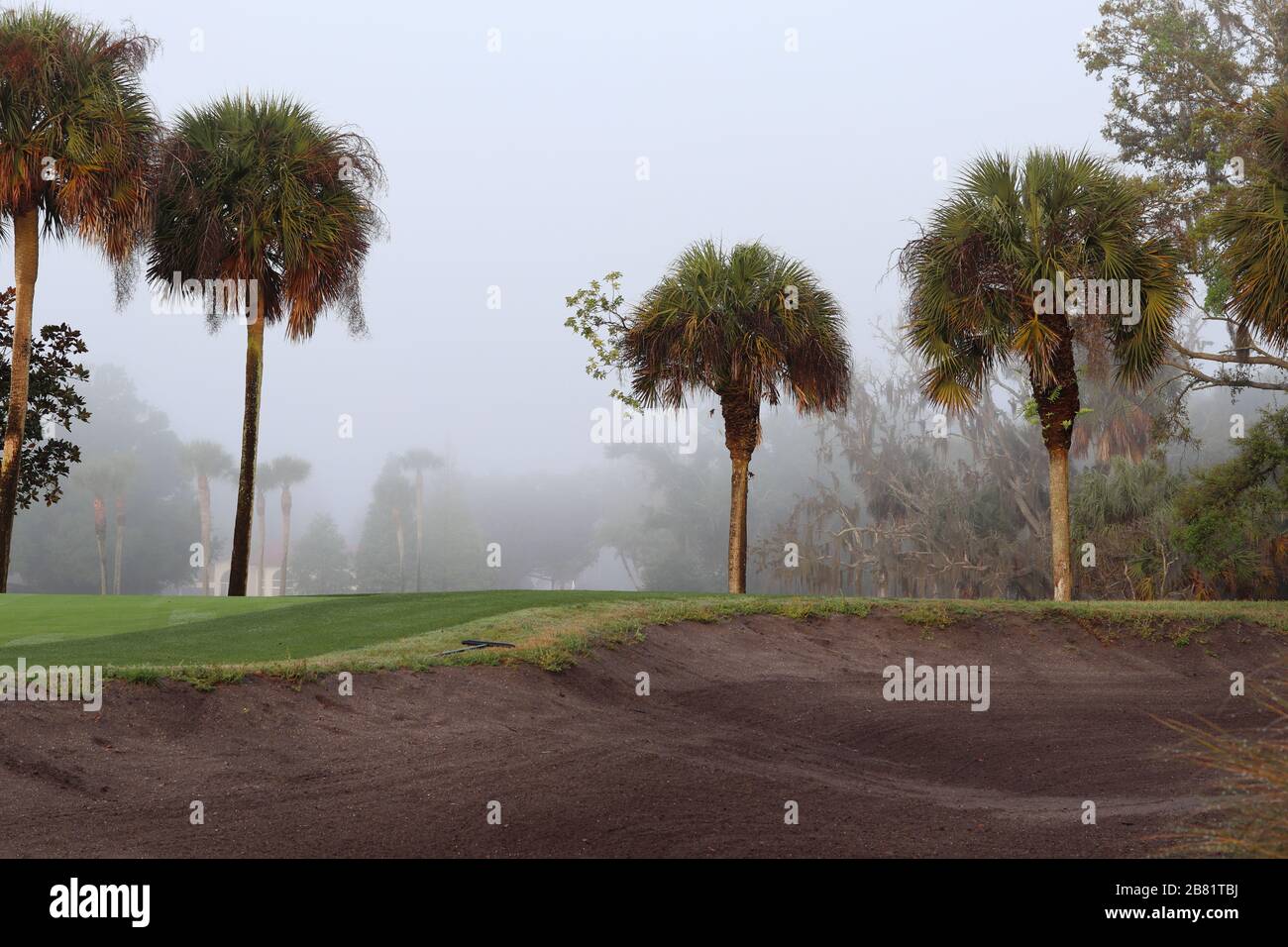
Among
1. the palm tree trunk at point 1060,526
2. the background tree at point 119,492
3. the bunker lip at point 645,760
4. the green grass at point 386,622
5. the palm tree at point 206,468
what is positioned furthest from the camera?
the palm tree at point 206,468

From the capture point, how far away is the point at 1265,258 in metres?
16.7

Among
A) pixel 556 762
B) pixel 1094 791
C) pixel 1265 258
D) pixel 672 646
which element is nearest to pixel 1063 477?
pixel 1265 258

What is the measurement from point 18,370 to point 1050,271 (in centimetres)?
1961

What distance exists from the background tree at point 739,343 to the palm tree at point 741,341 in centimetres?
2

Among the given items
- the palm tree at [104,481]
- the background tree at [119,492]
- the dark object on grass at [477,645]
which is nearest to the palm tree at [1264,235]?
the dark object on grass at [477,645]

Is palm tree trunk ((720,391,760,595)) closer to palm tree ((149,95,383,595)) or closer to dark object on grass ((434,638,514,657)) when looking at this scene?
palm tree ((149,95,383,595))

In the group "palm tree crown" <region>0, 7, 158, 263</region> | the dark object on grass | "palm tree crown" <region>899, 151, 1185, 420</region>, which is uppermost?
"palm tree crown" <region>0, 7, 158, 263</region>

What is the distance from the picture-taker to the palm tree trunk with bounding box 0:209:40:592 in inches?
830

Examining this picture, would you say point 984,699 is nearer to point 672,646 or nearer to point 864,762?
point 864,762

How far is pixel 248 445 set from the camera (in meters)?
22.2

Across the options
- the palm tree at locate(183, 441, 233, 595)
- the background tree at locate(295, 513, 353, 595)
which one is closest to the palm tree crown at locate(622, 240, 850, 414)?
the palm tree at locate(183, 441, 233, 595)

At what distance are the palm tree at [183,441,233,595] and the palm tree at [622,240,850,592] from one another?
56358 mm

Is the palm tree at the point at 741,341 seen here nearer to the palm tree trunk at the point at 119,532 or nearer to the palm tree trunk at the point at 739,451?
the palm tree trunk at the point at 739,451

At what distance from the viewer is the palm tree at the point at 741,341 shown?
21.6 meters
